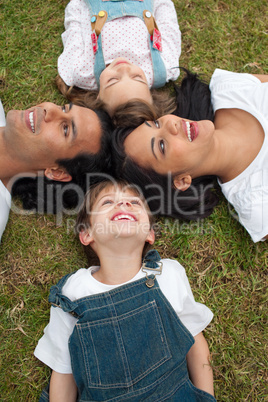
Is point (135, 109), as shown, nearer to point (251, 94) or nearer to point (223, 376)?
point (251, 94)

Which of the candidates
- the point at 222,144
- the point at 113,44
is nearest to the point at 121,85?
the point at 113,44

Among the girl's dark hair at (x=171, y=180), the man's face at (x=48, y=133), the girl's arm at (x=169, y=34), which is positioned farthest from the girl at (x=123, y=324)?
the girl's arm at (x=169, y=34)

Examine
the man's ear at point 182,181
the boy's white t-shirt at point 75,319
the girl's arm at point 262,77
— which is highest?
the girl's arm at point 262,77

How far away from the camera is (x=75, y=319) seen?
2.15m

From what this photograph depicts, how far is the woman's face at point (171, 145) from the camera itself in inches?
85.0

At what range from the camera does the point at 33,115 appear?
224cm

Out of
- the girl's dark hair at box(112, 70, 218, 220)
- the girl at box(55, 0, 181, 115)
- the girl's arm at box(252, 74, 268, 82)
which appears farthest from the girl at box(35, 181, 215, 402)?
the girl's arm at box(252, 74, 268, 82)

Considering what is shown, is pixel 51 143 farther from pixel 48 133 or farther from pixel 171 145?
pixel 171 145

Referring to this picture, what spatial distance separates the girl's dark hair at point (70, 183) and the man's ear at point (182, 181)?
503 mm

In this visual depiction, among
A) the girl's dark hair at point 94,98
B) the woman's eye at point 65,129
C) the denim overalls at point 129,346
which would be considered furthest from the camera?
the girl's dark hair at point 94,98

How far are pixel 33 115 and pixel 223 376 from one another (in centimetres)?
223

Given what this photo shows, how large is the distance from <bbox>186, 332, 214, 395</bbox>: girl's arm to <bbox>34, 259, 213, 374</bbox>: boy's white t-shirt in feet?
0.30

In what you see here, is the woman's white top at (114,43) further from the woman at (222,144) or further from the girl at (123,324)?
the girl at (123,324)

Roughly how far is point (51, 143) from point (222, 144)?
120cm
